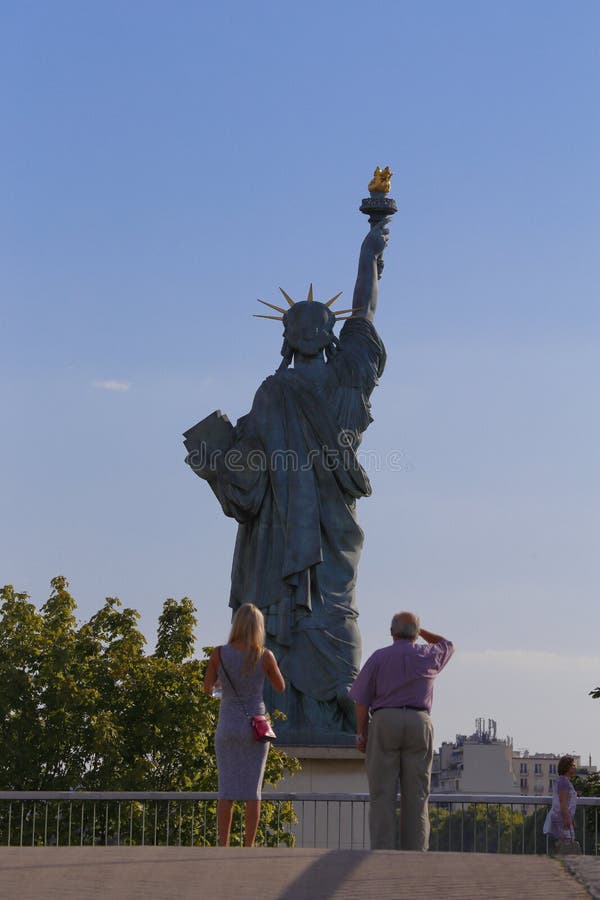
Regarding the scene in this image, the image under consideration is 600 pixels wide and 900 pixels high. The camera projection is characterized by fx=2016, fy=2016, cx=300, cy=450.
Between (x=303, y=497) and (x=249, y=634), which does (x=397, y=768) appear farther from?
(x=303, y=497)

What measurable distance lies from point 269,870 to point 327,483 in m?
18.4

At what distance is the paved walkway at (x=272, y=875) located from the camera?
732 centimetres

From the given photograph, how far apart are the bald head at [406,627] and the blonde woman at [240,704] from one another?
696 mm

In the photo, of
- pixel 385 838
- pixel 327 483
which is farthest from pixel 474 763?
pixel 385 838

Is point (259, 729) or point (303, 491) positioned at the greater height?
point (303, 491)

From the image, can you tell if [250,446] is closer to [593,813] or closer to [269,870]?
[593,813]

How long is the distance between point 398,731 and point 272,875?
275cm

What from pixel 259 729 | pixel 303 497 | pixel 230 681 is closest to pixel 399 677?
pixel 259 729

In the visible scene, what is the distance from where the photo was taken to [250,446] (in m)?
26.2

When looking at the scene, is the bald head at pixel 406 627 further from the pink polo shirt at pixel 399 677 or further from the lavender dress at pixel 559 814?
the lavender dress at pixel 559 814

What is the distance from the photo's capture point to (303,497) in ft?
85.6

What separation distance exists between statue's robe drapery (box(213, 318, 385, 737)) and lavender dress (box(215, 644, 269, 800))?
1499 cm

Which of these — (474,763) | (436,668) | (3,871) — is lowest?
(3,871)

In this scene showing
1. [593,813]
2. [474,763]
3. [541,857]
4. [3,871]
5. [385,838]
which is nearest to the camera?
[3,871]
